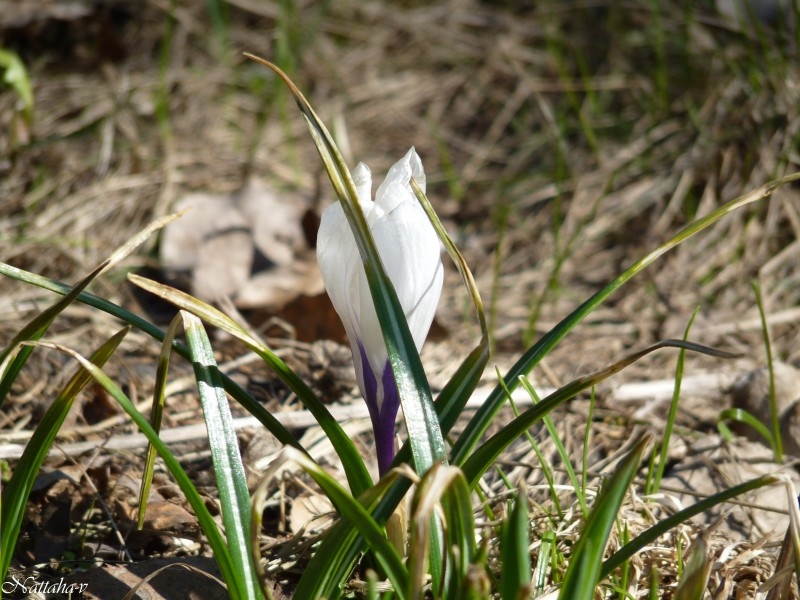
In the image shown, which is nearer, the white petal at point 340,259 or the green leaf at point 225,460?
the green leaf at point 225,460

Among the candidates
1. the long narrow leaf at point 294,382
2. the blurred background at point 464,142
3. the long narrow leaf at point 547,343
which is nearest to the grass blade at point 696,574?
the long narrow leaf at point 547,343

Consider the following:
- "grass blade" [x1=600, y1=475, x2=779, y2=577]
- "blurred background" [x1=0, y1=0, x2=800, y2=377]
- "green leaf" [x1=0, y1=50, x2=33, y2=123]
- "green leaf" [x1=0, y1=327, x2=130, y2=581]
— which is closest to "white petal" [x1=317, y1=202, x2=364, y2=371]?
"green leaf" [x1=0, y1=327, x2=130, y2=581]

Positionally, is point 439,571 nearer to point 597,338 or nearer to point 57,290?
point 57,290

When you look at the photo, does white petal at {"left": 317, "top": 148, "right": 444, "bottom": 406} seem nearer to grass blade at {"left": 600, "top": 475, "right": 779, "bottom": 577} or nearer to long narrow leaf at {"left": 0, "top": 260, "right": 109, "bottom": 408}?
long narrow leaf at {"left": 0, "top": 260, "right": 109, "bottom": 408}

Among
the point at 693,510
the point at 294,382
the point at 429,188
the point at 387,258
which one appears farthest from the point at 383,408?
the point at 429,188

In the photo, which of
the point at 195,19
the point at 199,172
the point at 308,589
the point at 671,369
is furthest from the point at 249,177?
the point at 308,589

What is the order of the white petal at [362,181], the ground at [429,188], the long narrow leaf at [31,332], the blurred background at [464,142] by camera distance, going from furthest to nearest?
1. the blurred background at [464,142]
2. the ground at [429,188]
3. the white petal at [362,181]
4. the long narrow leaf at [31,332]

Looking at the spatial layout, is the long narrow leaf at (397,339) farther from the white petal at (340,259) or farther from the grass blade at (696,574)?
the grass blade at (696,574)

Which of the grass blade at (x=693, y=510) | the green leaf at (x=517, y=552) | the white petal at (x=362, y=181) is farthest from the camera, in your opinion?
the white petal at (x=362, y=181)
